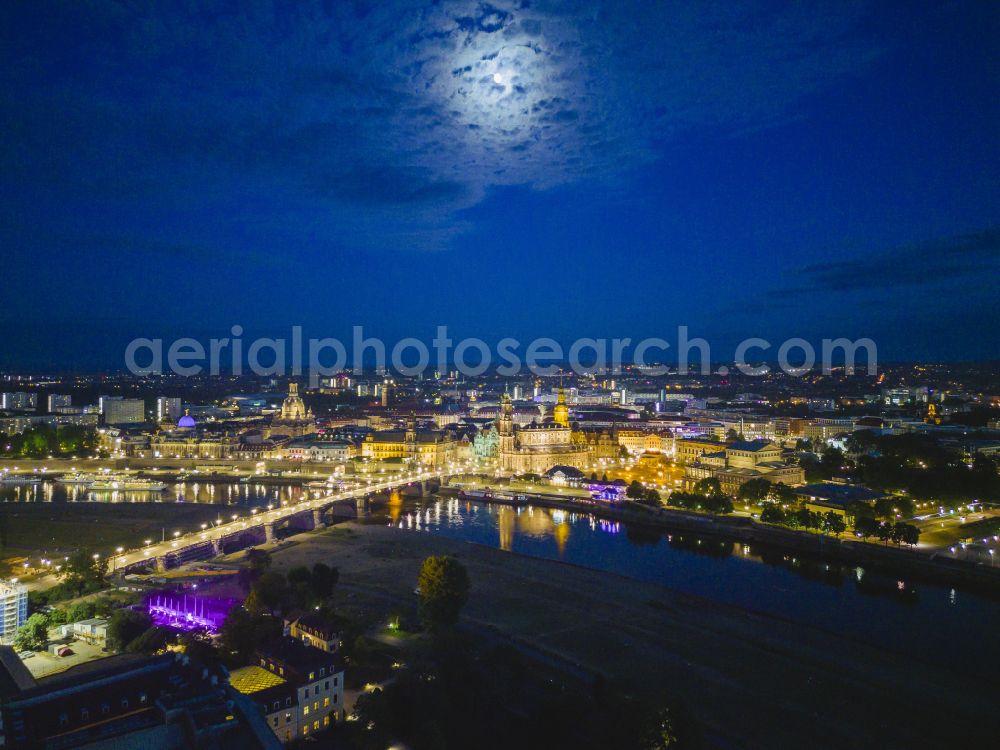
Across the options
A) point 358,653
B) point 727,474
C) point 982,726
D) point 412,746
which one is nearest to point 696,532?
point 727,474

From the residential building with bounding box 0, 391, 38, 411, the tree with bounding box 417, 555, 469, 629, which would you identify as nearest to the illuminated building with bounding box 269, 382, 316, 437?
the residential building with bounding box 0, 391, 38, 411

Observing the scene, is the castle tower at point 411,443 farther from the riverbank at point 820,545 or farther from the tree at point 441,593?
the tree at point 441,593

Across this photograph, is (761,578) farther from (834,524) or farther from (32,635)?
(32,635)

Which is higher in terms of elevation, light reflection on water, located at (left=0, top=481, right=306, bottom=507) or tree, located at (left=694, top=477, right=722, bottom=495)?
tree, located at (left=694, top=477, right=722, bottom=495)

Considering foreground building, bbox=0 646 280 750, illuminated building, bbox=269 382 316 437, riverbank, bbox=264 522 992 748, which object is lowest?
riverbank, bbox=264 522 992 748

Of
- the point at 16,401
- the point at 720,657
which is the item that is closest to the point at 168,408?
the point at 16,401

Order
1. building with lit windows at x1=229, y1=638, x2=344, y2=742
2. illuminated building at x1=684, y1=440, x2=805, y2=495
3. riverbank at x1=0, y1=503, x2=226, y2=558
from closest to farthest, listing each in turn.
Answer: building with lit windows at x1=229, y1=638, x2=344, y2=742 < riverbank at x1=0, y1=503, x2=226, y2=558 < illuminated building at x1=684, y1=440, x2=805, y2=495

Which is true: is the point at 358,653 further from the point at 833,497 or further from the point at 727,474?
the point at 727,474

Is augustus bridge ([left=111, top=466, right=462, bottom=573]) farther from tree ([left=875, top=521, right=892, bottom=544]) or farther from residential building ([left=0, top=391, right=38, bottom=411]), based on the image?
residential building ([left=0, top=391, right=38, bottom=411])
